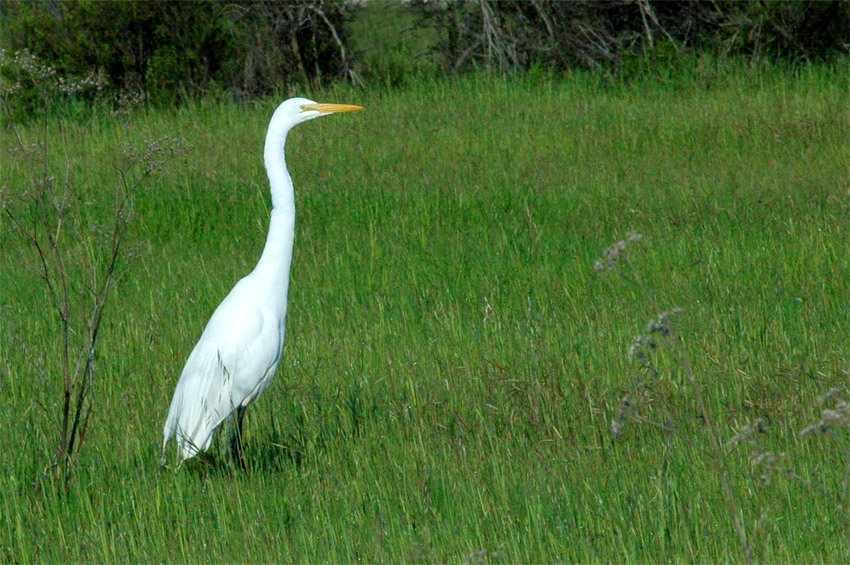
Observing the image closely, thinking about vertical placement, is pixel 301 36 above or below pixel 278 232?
above

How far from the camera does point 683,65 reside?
10.4m

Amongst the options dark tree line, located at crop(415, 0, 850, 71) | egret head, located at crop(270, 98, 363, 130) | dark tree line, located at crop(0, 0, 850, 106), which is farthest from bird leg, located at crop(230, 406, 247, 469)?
dark tree line, located at crop(0, 0, 850, 106)

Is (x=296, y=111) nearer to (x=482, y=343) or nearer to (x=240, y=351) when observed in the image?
(x=240, y=351)

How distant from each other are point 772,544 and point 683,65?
865 cm

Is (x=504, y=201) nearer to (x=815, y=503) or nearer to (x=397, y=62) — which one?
(x=815, y=503)

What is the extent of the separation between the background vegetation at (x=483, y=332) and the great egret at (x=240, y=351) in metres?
0.13

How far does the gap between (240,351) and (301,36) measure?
10083mm

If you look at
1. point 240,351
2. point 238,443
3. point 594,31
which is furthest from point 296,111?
point 594,31

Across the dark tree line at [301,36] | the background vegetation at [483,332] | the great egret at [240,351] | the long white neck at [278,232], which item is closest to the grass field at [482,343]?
the background vegetation at [483,332]

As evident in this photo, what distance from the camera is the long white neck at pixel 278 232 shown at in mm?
3787

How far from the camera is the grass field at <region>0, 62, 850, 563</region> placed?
2826mm

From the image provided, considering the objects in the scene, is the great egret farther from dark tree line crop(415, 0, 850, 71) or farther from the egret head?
dark tree line crop(415, 0, 850, 71)

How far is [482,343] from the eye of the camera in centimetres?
454

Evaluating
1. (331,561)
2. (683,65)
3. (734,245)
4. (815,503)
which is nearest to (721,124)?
(683,65)
